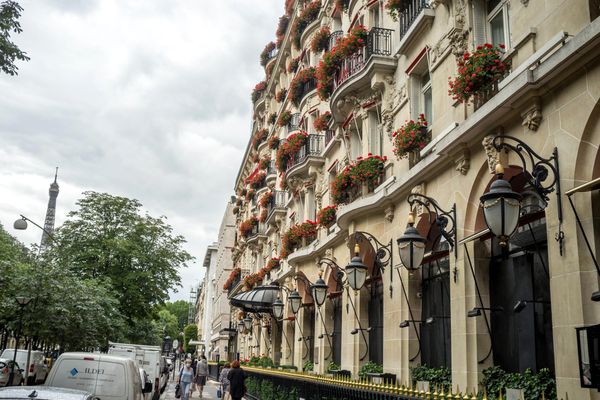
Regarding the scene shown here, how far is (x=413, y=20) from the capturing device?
1501 centimetres

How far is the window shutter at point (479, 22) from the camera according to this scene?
11961mm

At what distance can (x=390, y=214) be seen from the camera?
15.6 metres

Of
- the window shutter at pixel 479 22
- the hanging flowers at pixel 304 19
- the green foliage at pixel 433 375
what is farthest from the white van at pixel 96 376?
the hanging flowers at pixel 304 19

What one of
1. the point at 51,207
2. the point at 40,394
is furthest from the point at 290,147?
the point at 51,207

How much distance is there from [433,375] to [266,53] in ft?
107

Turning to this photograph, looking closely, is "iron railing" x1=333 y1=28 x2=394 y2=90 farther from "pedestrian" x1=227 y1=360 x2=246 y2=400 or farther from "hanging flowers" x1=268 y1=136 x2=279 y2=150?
"hanging flowers" x1=268 y1=136 x2=279 y2=150

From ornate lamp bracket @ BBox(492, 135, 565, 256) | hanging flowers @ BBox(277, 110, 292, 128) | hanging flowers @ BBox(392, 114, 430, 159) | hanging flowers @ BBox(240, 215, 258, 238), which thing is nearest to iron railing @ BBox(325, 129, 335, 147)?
hanging flowers @ BBox(277, 110, 292, 128)

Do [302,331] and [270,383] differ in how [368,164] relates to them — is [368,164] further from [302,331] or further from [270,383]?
[302,331]

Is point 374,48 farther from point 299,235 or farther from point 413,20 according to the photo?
point 299,235

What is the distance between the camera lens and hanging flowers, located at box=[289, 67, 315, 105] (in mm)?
28016

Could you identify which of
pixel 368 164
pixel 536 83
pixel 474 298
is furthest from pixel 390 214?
pixel 536 83

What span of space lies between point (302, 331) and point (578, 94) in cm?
1889

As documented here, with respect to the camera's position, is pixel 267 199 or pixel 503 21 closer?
pixel 503 21

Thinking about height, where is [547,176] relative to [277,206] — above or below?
below
